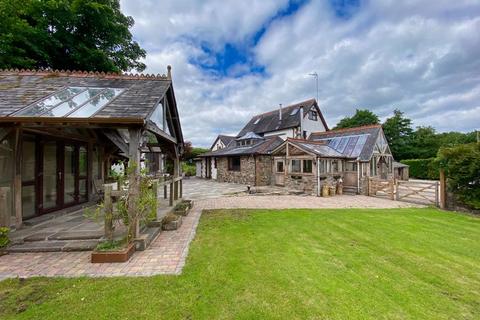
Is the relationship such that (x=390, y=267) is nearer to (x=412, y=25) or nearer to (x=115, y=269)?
(x=115, y=269)

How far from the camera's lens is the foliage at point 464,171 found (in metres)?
8.95

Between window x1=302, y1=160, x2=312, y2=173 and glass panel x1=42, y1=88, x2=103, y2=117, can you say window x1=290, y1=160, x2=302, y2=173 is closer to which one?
window x1=302, y1=160, x2=312, y2=173

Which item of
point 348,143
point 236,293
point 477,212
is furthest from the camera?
point 348,143

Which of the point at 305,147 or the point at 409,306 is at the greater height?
the point at 305,147

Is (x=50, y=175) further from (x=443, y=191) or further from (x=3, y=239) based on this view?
(x=443, y=191)

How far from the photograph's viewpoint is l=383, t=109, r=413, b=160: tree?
31844mm

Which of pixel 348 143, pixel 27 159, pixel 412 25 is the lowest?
pixel 27 159

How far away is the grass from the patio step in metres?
1.23

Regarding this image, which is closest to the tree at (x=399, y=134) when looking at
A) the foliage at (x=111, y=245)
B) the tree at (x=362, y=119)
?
the tree at (x=362, y=119)

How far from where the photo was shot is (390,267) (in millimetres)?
3947

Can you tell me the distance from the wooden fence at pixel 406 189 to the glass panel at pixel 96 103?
45.7 feet

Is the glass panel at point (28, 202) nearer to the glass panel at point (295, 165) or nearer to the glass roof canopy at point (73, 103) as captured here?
the glass roof canopy at point (73, 103)

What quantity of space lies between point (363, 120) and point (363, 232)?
35.8 meters

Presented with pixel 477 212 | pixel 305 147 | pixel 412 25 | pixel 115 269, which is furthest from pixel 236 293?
pixel 412 25
